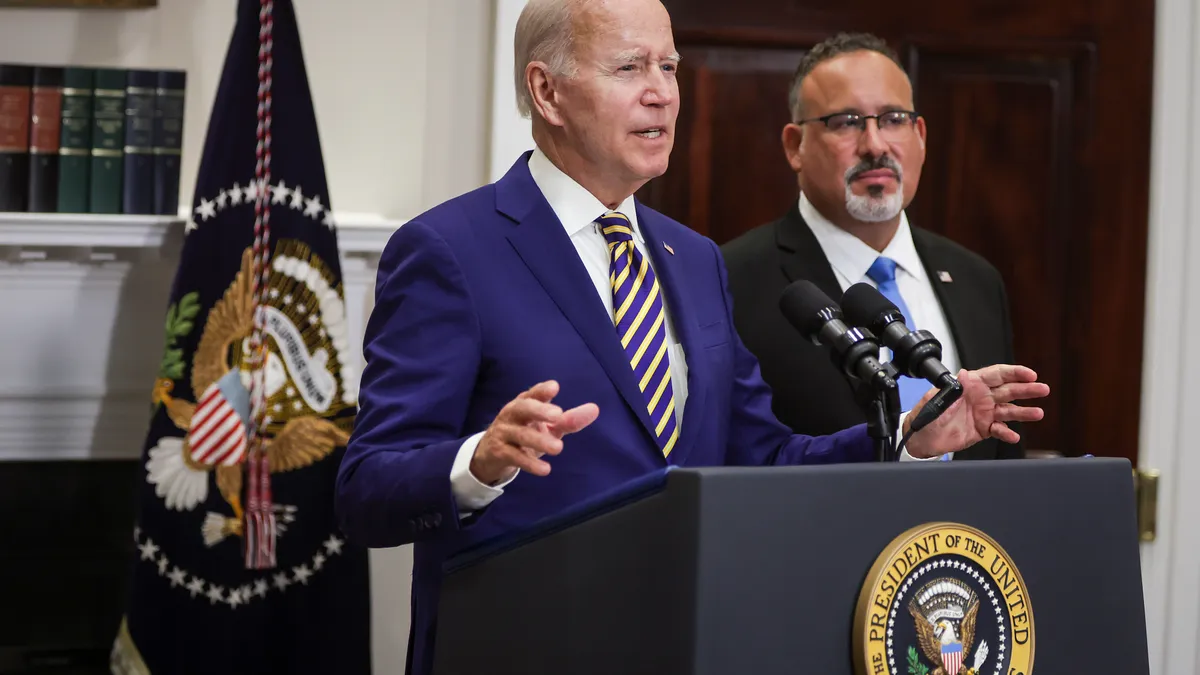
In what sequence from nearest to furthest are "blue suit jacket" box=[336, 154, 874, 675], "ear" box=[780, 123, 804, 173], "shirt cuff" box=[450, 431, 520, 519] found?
1. "shirt cuff" box=[450, 431, 520, 519]
2. "blue suit jacket" box=[336, 154, 874, 675]
3. "ear" box=[780, 123, 804, 173]

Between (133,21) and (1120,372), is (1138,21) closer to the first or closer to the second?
(1120,372)

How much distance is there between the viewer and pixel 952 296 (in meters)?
2.39

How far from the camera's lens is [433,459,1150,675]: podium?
1.07 m

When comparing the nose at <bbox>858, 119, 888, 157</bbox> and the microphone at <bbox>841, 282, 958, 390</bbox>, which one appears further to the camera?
the nose at <bbox>858, 119, 888, 157</bbox>

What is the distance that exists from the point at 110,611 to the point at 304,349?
75 centimetres

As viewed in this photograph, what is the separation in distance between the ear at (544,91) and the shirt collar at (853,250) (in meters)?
0.85

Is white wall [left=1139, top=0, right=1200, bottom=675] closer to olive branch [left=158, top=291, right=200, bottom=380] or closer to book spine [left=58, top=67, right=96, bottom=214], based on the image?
olive branch [left=158, top=291, right=200, bottom=380]

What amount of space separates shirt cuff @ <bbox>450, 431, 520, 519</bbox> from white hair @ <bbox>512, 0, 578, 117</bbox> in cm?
56

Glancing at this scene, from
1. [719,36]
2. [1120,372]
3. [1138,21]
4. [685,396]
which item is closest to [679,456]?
[685,396]

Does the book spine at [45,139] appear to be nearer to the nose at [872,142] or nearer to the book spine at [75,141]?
the book spine at [75,141]

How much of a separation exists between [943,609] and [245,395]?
5.32 ft

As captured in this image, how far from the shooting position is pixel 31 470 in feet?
8.71

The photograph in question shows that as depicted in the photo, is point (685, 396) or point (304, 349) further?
point (304, 349)

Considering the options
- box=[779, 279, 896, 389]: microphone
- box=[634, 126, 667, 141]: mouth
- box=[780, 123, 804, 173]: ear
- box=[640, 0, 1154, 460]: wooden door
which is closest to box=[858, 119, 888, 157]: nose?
box=[780, 123, 804, 173]: ear
